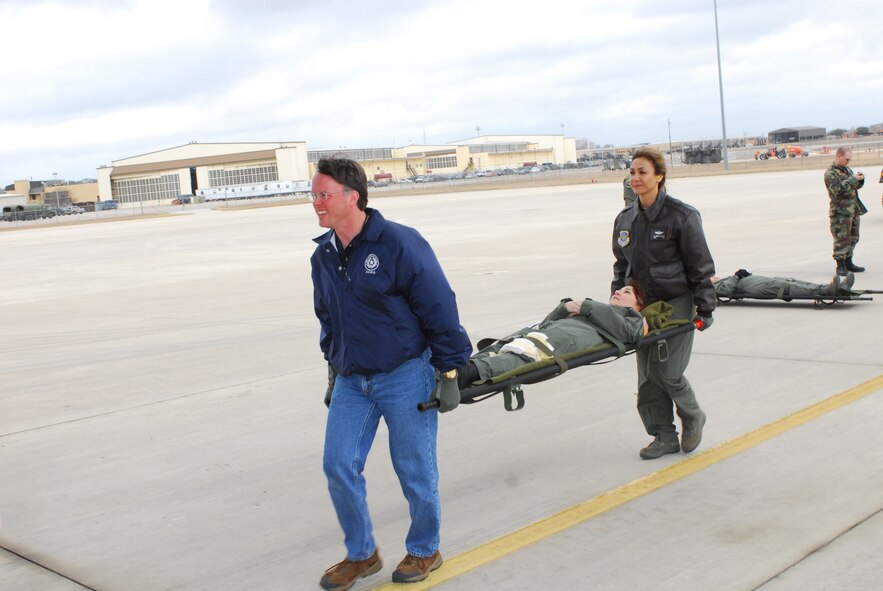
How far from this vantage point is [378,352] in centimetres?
390

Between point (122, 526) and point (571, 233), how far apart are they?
18.7 metres

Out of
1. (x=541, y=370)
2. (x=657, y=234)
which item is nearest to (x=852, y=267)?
(x=657, y=234)

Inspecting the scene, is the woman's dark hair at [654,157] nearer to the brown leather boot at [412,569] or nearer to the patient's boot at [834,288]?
the brown leather boot at [412,569]

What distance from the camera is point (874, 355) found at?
784 centimetres

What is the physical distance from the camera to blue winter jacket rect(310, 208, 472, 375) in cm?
385

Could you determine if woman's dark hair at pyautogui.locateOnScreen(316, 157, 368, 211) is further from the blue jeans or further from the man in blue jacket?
the blue jeans

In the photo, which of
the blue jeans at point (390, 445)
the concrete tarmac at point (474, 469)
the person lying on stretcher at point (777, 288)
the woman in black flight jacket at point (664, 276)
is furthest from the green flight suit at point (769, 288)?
the blue jeans at point (390, 445)

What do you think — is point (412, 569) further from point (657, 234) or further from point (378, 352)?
point (657, 234)

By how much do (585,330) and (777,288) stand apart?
5.90 m

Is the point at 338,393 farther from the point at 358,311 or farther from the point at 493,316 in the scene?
the point at 493,316

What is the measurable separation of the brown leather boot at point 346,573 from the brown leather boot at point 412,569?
0.41ft

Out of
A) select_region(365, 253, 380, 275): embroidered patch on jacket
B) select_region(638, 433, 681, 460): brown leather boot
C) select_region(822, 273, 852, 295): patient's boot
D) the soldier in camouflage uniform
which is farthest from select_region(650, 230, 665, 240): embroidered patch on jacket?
the soldier in camouflage uniform

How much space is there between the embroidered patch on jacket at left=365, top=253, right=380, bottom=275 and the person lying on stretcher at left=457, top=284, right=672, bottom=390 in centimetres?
124

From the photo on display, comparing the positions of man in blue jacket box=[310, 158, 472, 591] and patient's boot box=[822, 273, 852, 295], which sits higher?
man in blue jacket box=[310, 158, 472, 591]
